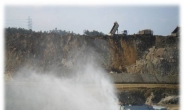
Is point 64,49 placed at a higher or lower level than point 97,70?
higher

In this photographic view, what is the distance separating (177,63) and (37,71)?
908 inches

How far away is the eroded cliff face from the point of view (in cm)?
4209

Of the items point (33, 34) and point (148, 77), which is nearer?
point (148, 77)

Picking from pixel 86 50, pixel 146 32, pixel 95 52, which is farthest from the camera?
pixel 146 32

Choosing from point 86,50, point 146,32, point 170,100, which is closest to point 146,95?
point 170,100

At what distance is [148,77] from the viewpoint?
3394 cm

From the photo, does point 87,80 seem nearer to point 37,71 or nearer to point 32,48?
point 37,71

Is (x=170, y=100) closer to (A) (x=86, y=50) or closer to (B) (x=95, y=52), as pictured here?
(B) (x=95, y=52)

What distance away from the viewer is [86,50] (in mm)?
44500

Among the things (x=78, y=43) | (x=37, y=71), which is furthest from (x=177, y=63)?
(x=37, y=71)

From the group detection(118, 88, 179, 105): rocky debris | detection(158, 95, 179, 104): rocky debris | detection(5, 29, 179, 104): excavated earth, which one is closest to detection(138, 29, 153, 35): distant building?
detection(5, 29, 179, 104): excavated earth

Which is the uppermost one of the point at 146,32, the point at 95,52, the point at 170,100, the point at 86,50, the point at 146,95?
the point at 146,32

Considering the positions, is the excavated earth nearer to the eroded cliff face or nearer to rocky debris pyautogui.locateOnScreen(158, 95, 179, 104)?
the eroded cliff face

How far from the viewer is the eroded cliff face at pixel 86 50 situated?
42.1m
